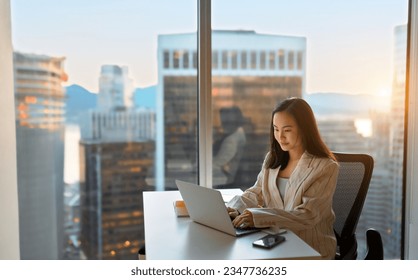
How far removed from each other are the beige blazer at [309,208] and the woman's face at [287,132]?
74mm

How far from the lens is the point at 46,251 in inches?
113

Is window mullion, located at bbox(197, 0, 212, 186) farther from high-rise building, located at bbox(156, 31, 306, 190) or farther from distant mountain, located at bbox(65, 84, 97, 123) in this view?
distant mountain, located at bbox(65, 84, 97, 123)

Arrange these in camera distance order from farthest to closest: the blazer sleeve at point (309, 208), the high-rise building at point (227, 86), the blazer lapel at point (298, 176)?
the high-rise building at point (227, 86) < the blazer lapel at point (298, 176) < the blazer sleeve at point (309, 208)

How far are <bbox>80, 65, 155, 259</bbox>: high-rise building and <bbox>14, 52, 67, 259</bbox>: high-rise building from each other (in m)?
0.16

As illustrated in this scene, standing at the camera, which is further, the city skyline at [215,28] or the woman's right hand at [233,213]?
the city skyline at [215,28]

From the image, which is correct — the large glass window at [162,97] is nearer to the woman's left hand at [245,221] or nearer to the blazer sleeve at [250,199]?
the blazer sleeve at [250,199]

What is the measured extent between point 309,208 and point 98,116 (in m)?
1.49

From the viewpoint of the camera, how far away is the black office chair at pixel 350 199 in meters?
1.98

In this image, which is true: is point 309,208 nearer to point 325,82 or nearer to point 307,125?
point 307,125

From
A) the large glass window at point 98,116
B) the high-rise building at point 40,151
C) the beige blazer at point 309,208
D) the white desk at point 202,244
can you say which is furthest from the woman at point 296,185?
the high-rise building at point 40,151

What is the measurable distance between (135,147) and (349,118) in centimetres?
138

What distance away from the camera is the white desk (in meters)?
1.51

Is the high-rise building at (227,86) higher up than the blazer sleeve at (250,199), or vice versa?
the high-rise building at (227,86)
